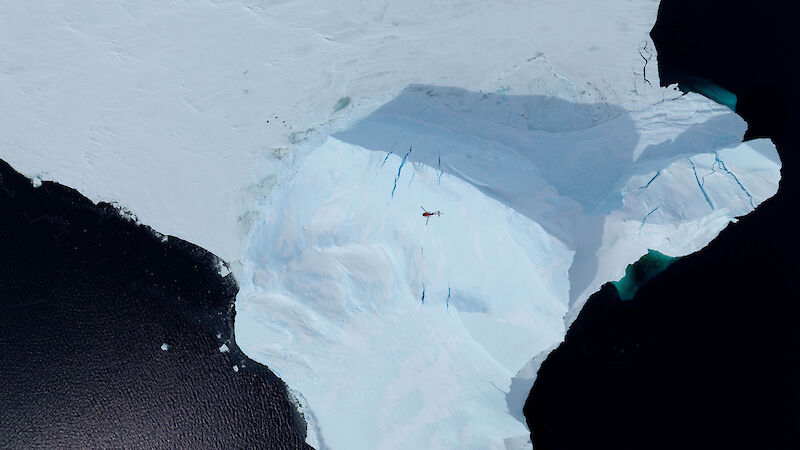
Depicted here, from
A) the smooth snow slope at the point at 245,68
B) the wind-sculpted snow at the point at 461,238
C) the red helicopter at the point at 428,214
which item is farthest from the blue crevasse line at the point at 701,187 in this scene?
the red helicopter at the point at 428,214

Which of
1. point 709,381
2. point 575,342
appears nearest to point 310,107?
point 575,342

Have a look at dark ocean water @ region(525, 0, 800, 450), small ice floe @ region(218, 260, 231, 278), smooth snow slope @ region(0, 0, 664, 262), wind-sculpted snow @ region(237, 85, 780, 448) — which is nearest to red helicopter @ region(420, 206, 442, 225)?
wind-sculpted snow @ region(237, 85, 780, 448)

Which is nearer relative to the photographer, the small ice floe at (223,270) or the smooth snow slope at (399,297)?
the smooth snow slope at (399,297)

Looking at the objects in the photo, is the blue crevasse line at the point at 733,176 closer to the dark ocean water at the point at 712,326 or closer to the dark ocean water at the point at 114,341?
the dark ocean water at the point at 712,326

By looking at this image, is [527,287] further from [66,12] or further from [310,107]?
[66,12]

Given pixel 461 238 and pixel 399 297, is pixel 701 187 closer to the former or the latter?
pixel 461 238

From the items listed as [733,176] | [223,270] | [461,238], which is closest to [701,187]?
[733,176]
